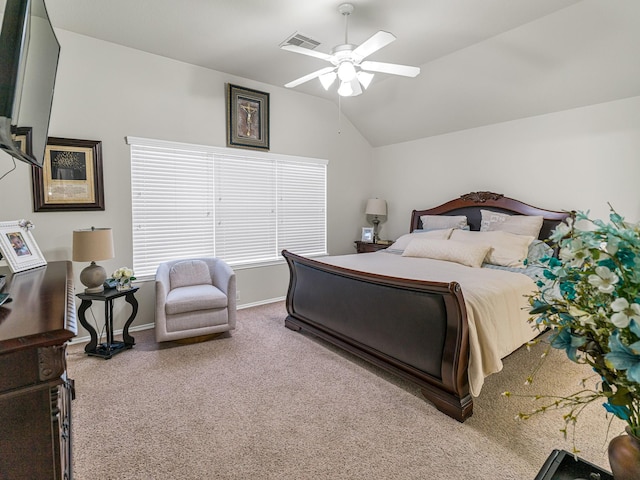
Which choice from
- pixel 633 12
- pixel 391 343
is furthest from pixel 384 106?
pixel 391 343

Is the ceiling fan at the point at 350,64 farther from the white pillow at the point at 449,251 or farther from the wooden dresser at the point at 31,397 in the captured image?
the wooden dresser at the point at 31,397

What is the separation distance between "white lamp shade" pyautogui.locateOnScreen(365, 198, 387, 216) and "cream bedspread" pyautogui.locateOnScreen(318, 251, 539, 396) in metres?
2.02

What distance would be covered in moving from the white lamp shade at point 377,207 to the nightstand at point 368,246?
20.9 inches

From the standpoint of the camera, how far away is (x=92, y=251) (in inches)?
113

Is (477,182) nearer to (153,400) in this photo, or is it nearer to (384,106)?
(384,106)

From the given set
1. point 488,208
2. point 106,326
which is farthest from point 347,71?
point 106,326

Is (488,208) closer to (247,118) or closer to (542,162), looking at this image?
(542,162)

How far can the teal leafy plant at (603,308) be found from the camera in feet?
1.98

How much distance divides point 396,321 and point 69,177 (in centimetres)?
328

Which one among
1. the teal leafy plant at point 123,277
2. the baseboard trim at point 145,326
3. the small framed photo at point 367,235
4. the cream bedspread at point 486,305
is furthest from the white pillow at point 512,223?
the teal leafy plant at point 123,277

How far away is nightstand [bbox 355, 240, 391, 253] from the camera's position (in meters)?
4.99

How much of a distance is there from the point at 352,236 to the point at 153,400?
3.87 m

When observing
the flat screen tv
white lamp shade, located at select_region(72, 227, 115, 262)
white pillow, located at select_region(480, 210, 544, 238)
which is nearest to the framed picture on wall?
the flat screen tv

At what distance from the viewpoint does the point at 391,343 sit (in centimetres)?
250
